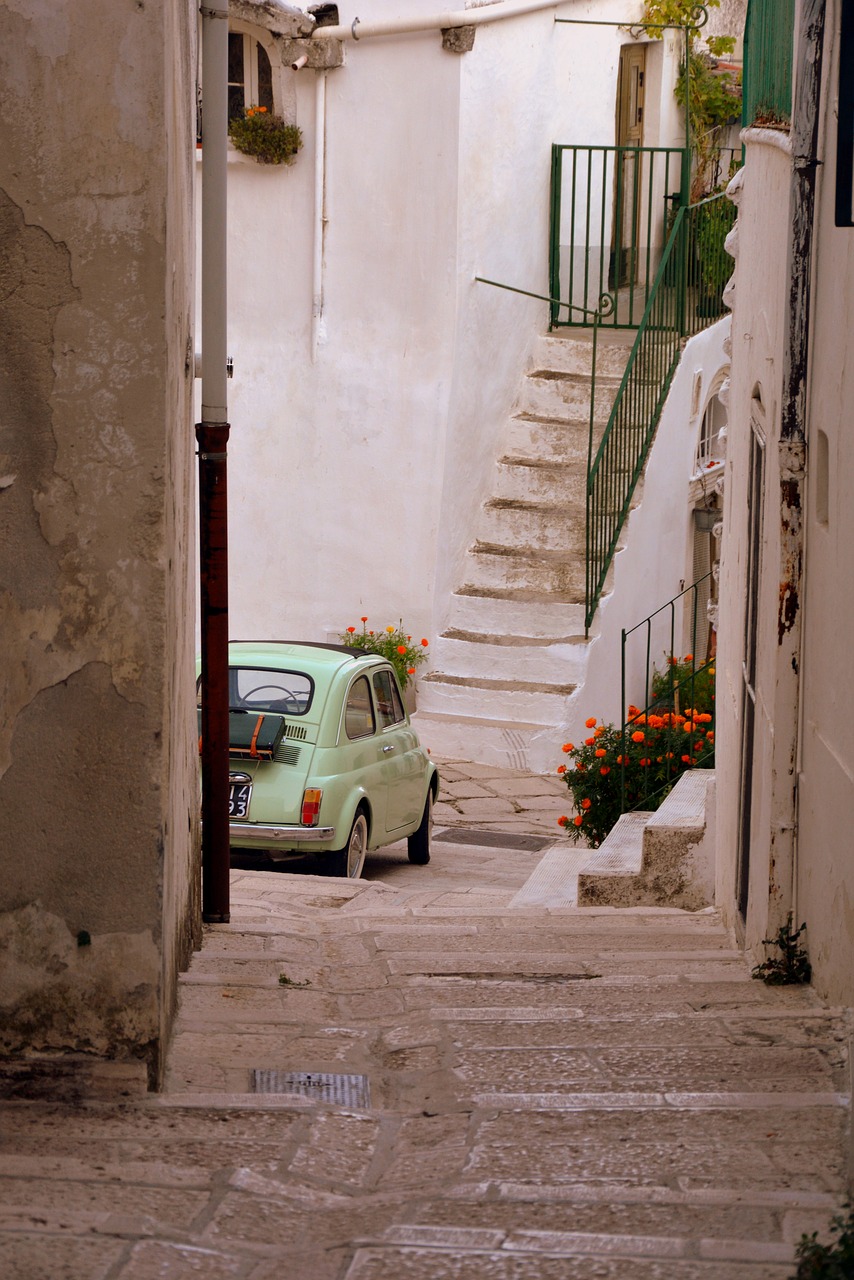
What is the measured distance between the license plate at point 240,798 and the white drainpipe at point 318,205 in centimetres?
633

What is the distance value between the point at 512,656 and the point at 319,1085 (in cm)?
976

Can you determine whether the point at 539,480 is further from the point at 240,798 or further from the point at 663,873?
the point at 663,873

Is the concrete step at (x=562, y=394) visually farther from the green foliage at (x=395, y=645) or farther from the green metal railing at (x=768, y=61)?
the green metal railing at (x=768, y=61)

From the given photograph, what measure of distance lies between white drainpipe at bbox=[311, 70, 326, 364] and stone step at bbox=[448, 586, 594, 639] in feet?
8.54

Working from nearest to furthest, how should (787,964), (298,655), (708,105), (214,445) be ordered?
(787,964) < (214,445) < (298,655) < (708,105)

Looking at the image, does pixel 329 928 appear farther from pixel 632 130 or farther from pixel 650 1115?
pixel 632 130

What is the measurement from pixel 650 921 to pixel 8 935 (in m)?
3.87

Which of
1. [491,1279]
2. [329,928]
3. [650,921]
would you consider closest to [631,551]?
[650,921]

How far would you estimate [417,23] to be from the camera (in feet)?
43.9

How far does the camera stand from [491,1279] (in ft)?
7.95

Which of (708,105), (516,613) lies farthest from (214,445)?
(708,105)

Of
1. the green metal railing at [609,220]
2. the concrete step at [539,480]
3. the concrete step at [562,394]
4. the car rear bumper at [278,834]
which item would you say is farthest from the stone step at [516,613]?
the car rear bumper at [278,834]

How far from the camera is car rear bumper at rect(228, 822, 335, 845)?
8539 millimetres

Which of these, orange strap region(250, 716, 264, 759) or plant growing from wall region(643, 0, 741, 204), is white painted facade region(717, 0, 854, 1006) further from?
plant growing from wall region(643, 0, 741, 204)
